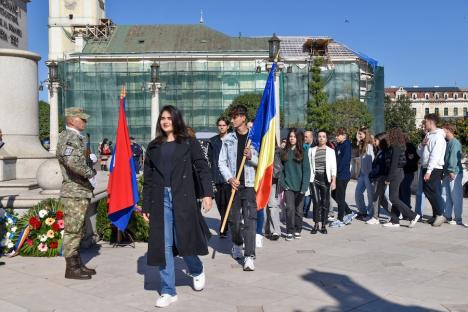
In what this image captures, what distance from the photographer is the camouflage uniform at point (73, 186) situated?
6.19 metres

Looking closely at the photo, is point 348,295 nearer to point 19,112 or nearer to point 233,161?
point 233,161

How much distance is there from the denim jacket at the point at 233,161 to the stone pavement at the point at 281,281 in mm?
1107

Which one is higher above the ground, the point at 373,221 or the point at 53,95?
the point at 53,95

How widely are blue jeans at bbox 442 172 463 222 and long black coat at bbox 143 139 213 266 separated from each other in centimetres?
661

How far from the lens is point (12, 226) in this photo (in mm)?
7480

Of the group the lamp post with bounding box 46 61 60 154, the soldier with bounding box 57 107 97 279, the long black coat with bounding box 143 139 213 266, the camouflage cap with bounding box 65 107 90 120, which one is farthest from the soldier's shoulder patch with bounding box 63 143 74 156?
the lamp post with bounding box 46 61 60 154

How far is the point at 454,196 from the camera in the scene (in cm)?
1048

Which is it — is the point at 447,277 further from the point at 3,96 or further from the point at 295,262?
the point at 3,96

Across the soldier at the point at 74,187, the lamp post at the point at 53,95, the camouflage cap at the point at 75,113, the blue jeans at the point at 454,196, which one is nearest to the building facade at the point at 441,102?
the lamp post at the point at 53,95

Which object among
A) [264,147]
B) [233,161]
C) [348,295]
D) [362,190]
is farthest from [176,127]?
[362,190]

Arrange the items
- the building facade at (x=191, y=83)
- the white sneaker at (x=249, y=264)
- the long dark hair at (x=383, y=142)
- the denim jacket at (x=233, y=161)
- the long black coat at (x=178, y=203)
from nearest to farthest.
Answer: the long black coat at (x=178, y=203) < the white sneaker at (x=249, y=264) < the denim jacket at (x=233, y=161) < the long dark hair at (x=383, y=142) < the building facade at (x=191, y=83)

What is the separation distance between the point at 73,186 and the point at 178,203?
1602 mm

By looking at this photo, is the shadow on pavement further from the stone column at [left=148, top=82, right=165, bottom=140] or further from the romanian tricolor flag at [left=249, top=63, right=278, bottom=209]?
the stone column at [left=148, top=82, right=165, bottom=140]

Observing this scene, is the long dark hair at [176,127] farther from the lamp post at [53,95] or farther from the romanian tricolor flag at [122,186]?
the lamp post at [53,95]
